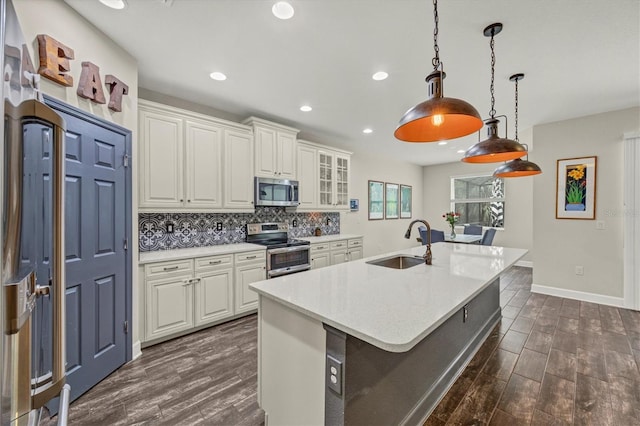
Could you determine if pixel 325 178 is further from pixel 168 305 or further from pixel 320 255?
pixel 168 305

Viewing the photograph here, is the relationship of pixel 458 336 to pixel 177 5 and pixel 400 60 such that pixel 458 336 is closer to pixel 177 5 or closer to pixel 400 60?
pixel 400 60

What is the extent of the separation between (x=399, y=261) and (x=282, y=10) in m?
2.31

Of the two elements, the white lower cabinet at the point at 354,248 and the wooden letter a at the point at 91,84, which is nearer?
the wooden letter a at the point at 91,84

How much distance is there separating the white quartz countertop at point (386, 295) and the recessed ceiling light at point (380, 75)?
1.86 m

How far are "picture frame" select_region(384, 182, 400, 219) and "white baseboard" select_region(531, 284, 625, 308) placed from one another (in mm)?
3153

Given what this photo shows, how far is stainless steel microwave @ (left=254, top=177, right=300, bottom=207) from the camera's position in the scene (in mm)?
3625

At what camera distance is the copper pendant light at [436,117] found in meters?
1.30

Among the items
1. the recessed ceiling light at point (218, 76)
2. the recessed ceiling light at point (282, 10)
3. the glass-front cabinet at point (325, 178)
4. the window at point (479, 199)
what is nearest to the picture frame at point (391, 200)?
the window at point (479, 199)

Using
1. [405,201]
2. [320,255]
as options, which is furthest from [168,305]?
[405,201]

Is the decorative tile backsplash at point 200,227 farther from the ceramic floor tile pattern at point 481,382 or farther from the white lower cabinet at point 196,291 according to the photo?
the ceramic floor tile pattern at point 481,382

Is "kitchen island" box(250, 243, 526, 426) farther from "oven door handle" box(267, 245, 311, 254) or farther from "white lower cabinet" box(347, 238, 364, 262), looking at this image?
"white lower cabinet" box(347, 238, 364, 262)

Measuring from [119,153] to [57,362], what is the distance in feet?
6.39

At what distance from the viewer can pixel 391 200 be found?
22.3 ft

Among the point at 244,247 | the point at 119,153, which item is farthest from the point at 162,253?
the point at 119,153
